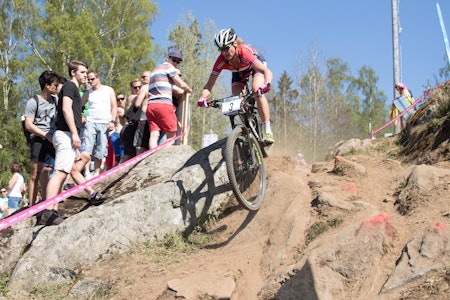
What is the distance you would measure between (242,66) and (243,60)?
101 mm

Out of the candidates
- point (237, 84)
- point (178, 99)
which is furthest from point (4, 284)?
point (178, 99)

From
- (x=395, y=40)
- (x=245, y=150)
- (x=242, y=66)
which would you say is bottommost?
(x=245, y=150)

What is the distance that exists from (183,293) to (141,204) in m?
1.63

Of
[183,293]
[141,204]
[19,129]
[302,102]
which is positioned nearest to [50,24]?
[19,129]

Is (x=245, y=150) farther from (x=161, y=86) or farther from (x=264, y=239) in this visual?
(x=161, y=86)

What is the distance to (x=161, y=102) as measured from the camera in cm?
716

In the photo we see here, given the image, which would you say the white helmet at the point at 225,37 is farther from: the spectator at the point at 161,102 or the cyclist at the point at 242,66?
the spectator at the point at 161,102

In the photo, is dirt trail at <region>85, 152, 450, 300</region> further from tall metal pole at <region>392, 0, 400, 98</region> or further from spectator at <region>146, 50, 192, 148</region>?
tall metal pole at <region>392, 0, 400, 98</region>

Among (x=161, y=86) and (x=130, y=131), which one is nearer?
(x=161, y=86)

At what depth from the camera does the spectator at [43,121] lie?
6195 mm

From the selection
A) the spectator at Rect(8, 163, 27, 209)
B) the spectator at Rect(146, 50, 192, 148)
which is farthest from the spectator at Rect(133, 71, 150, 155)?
the spectator at Rect(8, 163, 27, 209)

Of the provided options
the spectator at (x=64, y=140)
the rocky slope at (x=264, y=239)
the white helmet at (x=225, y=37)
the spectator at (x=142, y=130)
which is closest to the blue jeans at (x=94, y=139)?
the spectator at (x=142, y=130)

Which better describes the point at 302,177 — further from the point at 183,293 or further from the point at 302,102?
the point at 302,102

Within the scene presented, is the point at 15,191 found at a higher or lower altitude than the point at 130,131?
lower
